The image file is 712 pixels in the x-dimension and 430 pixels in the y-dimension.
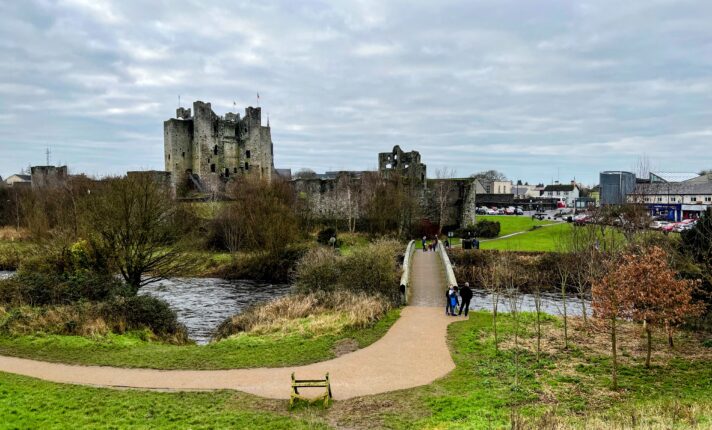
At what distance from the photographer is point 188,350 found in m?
15.4

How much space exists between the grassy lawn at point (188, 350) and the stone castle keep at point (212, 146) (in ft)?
160

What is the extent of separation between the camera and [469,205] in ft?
177

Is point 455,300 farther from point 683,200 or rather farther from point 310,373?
point 683,200

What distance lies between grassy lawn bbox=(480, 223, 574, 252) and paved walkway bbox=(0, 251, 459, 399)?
26.7m

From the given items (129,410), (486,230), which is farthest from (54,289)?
(486,230)

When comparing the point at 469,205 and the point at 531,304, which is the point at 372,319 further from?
the point at 469,205

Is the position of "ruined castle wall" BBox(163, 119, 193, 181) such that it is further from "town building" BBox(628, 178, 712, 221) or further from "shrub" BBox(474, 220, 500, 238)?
"town building" BBox(628, 178, 712, 221)

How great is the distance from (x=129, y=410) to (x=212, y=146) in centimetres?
5968

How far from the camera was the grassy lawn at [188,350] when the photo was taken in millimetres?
14086

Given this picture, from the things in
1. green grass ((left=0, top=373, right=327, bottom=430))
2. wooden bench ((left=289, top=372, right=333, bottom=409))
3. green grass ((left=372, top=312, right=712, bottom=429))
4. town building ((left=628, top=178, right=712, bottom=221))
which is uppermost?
town building ((left=628, top=178, right=712, bottom=221))

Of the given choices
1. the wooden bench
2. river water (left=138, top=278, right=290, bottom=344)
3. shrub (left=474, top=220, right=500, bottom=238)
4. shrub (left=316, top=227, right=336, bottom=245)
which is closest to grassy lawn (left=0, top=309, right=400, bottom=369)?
the wooden bench

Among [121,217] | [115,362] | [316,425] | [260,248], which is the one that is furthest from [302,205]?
[316,425]

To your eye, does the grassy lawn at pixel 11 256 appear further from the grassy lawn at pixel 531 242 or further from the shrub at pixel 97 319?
the grassy lawn at pixel 531 242

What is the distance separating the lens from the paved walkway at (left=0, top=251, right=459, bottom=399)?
12.2 metres
